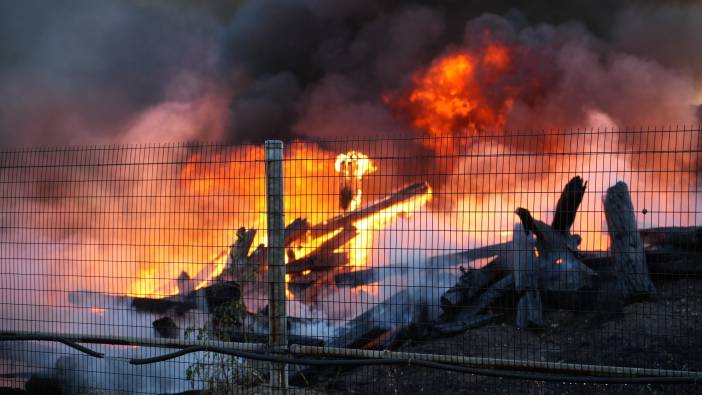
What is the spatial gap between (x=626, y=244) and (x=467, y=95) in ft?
29.2

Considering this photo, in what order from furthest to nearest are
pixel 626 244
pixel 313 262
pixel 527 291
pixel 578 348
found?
1. pixel 313 262
2. pixel 626 244
3. pixel 527 291
4. pixel 578 348

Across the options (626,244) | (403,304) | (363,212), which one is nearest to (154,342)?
(403,304)

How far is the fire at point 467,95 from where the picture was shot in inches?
682

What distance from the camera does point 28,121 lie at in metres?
18.0

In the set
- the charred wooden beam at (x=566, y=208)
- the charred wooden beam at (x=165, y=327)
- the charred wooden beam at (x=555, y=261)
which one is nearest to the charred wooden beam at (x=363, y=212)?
the charred wooden beam at (x=555, y=261)

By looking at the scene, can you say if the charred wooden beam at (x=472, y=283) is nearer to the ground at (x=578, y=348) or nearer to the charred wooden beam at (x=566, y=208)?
the ground at (x=578, y=348)

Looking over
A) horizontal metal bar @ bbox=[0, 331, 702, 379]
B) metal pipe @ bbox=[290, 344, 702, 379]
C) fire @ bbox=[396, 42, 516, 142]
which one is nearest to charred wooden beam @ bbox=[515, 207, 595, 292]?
horizontal metal bar @ bbox=[0, 331, 702, 379]

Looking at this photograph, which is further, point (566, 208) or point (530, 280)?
point (566, 208)

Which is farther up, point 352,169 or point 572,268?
point 352,169

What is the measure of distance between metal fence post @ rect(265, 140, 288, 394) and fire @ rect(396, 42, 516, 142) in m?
11.7

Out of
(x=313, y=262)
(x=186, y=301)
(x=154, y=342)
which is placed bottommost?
(x=186, y=301)

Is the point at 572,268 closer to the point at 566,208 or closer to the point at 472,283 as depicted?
the point at 566,208

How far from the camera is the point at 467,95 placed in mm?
17422

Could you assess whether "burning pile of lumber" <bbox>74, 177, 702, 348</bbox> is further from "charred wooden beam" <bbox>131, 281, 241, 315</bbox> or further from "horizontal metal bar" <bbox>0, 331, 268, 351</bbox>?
"horizontal metal bar" <bbox>0, 331, 268, 351</bbox>
